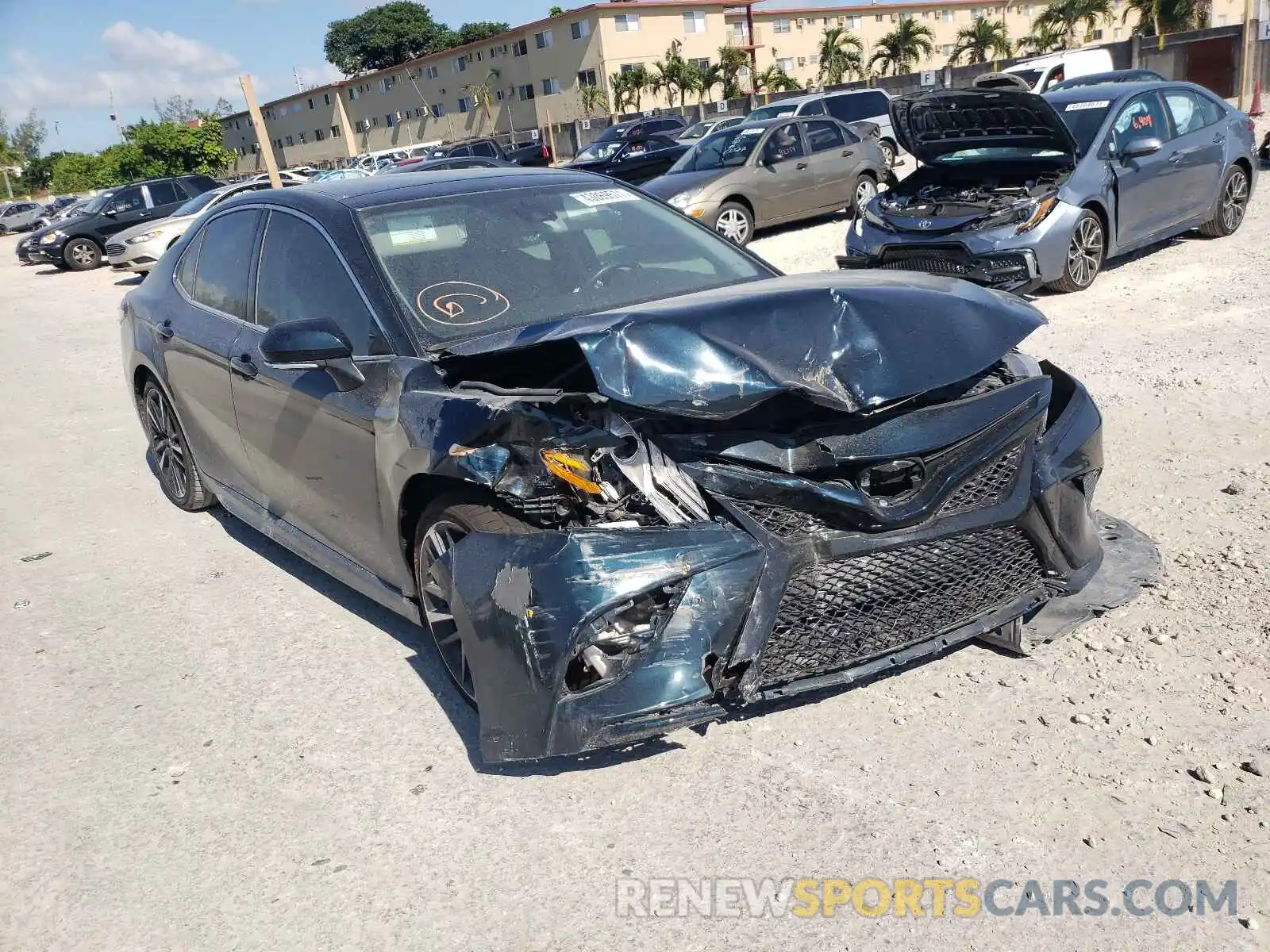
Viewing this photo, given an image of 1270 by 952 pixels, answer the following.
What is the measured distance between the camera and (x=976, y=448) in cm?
317

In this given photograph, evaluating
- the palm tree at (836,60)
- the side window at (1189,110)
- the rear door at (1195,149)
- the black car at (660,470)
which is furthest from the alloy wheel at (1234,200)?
the palm tree at (836,60)

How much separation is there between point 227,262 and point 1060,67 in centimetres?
2259

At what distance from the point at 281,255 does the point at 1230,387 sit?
5075mm

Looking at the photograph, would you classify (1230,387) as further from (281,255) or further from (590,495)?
(281,255)

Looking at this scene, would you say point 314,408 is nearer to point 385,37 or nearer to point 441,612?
point 441,612

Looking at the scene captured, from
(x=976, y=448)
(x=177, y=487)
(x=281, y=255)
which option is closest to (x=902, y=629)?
(x=976, y=448)

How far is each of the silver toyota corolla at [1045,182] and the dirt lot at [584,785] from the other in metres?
3.94

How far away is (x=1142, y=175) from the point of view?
29.5 feet

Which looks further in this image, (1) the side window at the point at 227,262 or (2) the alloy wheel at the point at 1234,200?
(2) the alloy wheel at the point at 1234,200

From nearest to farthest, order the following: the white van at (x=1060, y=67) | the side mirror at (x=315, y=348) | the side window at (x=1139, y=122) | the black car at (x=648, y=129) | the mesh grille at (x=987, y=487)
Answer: the mesh grille at (x=987, y=487) → the side mirror at (x=315, y=348) → the side window at (x=1139, y=122) → the white van at (x=1060, y=67) → the black car at (x=648, y=129)

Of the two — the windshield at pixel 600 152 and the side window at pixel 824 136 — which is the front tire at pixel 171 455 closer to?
the side window at pixel 824 136

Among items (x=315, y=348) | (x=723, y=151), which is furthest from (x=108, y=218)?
(x=315, y=348)

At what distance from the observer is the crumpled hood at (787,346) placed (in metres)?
3.01

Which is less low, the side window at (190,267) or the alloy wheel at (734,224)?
the side window at (190,267)
